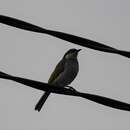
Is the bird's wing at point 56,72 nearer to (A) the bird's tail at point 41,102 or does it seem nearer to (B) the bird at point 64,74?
(B) the bird at point 64,74

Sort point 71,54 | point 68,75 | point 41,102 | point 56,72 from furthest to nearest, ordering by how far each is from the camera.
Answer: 1. point 71,54
2. point 56,72
3. point 68,75
4. point 41,102

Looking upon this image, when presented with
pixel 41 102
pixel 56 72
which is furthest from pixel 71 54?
pixel 41 102

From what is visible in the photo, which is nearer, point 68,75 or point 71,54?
point 68,75

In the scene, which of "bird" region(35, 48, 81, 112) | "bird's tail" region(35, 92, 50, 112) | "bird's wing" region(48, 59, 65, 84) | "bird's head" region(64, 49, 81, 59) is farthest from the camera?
"bird's head" region(64, 49, 81, 59)

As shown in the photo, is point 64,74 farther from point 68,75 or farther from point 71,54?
point 71,54

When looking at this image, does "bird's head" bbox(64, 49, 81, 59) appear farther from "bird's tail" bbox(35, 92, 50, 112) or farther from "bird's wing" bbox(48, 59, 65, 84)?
"bird's tail" bbox(35, 92, 50, 112)

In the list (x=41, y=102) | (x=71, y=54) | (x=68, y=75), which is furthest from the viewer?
(x=71, y=54)

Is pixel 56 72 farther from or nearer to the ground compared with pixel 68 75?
nearer to the ground

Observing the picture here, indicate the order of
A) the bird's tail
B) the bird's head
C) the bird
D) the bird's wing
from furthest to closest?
the bird's head → the bird's wing → the bird → the bird's tail

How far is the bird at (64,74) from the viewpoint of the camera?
7.60 metres

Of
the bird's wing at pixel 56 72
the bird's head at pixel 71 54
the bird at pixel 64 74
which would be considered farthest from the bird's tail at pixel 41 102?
the bird's head at pixel 71 54

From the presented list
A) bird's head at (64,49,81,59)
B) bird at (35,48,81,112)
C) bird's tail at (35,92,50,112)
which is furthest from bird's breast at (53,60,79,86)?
bird's head at (64,49,81,59)

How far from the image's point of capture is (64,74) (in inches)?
304

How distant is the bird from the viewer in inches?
299
